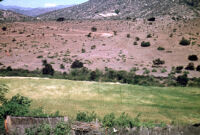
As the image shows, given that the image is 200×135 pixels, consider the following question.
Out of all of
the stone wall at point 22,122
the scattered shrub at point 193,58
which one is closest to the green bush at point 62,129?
the stone wall at point 22,122

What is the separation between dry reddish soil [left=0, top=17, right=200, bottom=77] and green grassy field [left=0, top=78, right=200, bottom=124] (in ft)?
34.7

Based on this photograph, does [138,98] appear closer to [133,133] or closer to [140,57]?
[133,133]

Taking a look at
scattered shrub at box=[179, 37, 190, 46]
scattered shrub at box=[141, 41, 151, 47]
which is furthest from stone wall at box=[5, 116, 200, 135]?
scattered shrub at box=[179, 37, 190, 46]

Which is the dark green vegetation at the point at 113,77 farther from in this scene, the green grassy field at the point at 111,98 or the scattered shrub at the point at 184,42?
the scattered shrub at the point at 184,42

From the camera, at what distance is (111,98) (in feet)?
63.4

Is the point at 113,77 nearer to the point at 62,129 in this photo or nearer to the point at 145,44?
the point at 62,129

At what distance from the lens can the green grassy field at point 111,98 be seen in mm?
16438

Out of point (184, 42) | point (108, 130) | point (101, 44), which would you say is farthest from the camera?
point (101, 44)

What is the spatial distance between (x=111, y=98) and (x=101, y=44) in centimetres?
3073

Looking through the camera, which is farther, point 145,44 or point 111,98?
point 145,44

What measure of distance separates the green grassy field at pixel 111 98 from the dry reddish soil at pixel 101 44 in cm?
1059

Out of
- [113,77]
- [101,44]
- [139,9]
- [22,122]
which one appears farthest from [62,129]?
[139,9]

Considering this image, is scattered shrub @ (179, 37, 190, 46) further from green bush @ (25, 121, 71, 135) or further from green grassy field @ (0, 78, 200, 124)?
green bush @ (25, 121, 71, 135)

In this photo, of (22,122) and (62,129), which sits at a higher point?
(22,122)
